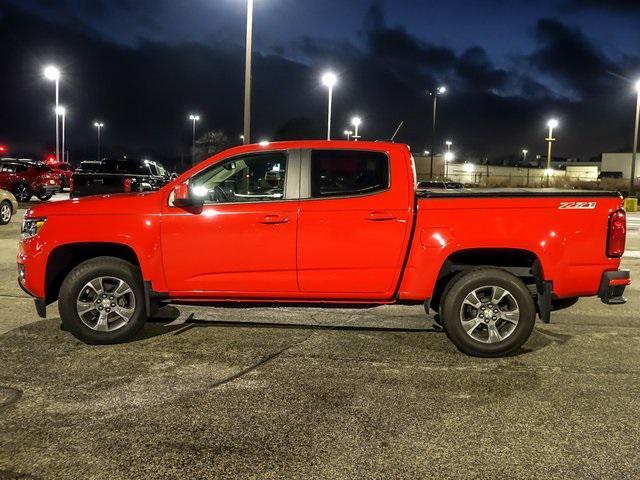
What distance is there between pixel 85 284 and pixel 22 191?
69.5ft

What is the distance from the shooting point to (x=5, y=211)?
15914 mm

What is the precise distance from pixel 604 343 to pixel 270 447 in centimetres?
363

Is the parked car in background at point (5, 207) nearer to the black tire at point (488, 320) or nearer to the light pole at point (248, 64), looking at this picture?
the light pole at point (248, 64)

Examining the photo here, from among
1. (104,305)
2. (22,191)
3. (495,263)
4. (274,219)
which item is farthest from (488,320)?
(22,191)

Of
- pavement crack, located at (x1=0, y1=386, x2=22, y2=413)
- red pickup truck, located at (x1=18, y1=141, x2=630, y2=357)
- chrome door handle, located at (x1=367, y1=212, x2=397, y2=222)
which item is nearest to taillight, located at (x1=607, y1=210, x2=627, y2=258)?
red pickup truck, located at (x1=18, y1=141, x2=630, y2=357)

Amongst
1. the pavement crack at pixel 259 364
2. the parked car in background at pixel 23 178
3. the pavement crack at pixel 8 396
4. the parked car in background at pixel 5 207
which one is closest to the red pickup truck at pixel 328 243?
the pavement crack at pixel 259 364

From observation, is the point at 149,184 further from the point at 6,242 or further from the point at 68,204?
the point at 68,204

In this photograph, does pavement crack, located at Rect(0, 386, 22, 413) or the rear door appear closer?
pavement crack, located at Rect(0, 386, 22, 413)

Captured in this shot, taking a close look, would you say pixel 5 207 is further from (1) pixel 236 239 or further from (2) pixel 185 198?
(1) pixel 236 239

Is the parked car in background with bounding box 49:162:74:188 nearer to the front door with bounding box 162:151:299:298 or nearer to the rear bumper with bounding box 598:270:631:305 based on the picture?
the front door with bounding box 162:151:299:298

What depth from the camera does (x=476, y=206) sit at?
505 centimetres

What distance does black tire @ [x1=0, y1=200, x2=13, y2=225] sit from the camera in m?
15.8

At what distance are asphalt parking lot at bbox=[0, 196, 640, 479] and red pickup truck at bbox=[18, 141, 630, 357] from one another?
1.44 ft

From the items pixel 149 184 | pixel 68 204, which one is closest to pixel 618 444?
pixel 68 204
